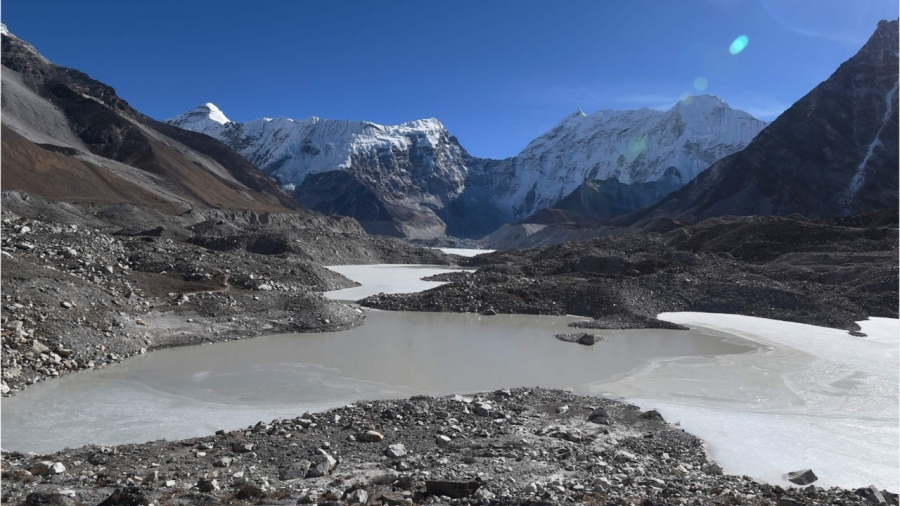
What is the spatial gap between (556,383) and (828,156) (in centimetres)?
12469

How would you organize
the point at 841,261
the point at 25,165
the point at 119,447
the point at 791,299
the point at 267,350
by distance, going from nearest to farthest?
the point at 119,447 < the point at 267,350 < the point at 791,299 < the point at 841,261 < the point at 25,165

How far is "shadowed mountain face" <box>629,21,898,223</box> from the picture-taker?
10562 centimetres

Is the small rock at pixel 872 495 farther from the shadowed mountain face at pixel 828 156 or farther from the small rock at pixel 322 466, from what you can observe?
the shadowed mountain face at pixel 828 156

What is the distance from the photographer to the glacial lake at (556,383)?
33.1 ft

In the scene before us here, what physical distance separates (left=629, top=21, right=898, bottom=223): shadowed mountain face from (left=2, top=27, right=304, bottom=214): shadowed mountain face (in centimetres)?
9623

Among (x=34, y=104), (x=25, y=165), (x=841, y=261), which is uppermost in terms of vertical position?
(x=34, y=104)

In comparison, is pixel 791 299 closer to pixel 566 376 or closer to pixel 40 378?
pixel 566 376

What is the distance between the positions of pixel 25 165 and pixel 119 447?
79598mm

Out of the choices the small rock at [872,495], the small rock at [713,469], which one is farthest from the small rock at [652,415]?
the small rock at [872,495]

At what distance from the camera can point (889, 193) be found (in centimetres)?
10006

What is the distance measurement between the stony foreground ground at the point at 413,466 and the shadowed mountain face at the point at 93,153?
2687 inches

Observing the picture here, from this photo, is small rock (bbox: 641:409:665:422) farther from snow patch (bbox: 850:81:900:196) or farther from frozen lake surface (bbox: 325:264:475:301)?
snow patch (bbox: 850:81:900:196)

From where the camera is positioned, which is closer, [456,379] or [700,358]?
[456,379]

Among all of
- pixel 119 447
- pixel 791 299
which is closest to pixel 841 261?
pixel 791 299
